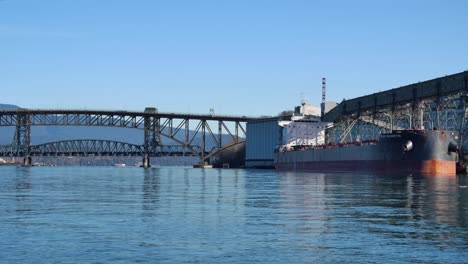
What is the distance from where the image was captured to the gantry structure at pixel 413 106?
10856 cm

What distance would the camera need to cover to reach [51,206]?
126 ft

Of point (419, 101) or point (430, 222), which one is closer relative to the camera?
point (430, 222)

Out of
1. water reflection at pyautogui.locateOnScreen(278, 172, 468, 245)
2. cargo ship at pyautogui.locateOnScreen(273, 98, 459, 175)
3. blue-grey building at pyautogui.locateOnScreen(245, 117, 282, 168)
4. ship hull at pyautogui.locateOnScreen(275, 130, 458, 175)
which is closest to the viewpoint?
water reflection at pyautogui.locateOnScreen(278, 172, 468, 245)

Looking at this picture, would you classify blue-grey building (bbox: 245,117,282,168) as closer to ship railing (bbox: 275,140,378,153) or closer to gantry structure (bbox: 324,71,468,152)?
ship railing (bbox: 275,140,378,153)

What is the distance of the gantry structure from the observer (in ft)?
356

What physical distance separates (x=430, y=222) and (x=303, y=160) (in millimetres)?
114255

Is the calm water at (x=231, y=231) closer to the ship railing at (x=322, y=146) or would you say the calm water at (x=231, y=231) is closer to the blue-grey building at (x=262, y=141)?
the ship railing at (x=322, y=146)

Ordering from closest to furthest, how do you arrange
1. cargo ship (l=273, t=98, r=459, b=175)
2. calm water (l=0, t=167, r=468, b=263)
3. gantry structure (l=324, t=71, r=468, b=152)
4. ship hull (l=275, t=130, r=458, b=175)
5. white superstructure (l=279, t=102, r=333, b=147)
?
calm water (l=0, t=167, r=468, b=263) < ship hull (l=275, t=130, r=458, b=175) < cargo ship (l=273, t=98, r=459, b=175) < gantry structure (l=324, t=71, r=468, b=152) < white superstructure (l=279, t=102, r=333, b=147)

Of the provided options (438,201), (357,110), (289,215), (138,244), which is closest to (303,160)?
(357,110)

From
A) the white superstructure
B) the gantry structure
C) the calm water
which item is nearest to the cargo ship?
the gantry structure

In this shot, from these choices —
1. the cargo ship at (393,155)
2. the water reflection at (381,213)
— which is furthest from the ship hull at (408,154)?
the water reflection at (381,213)

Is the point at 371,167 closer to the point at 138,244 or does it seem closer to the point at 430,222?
the point at 430,222

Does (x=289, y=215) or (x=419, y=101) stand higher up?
(x=419, y=101)

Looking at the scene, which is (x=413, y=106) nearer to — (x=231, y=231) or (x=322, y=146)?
(x=322, y=146)
